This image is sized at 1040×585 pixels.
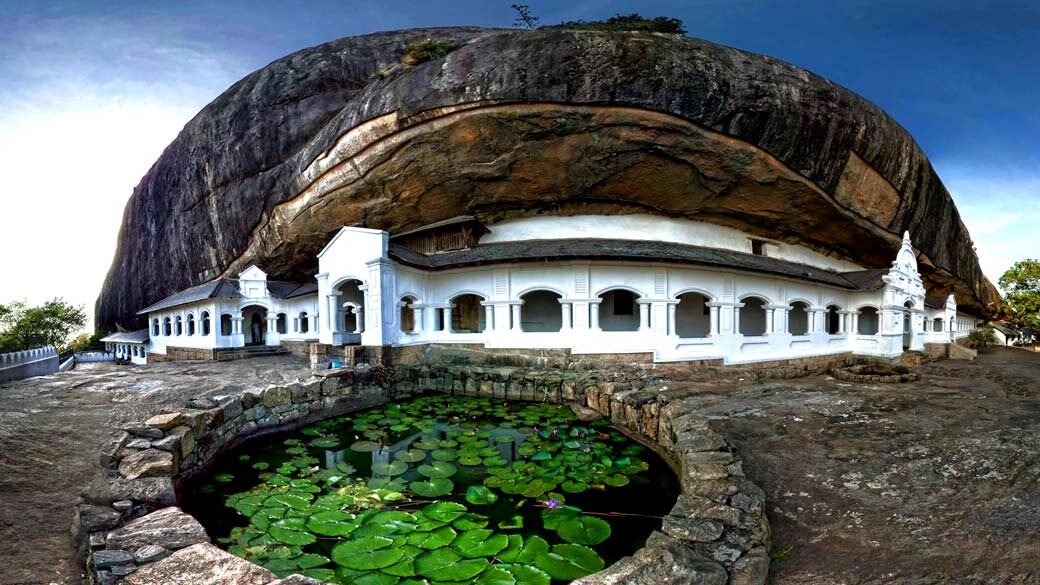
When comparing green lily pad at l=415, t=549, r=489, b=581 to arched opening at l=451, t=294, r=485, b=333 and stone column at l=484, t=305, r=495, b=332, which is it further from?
arched opening at l=451, t=294, r=485, b=333

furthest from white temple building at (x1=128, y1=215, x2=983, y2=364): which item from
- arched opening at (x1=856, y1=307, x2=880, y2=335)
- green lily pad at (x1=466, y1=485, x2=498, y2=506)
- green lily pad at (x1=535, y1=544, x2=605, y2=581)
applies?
green lily pad at (x1=535, y1=544, x2=605, y2=581)

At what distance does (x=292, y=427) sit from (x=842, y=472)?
7.78 metres

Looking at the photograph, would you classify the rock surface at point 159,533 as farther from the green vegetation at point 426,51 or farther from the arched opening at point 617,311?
the green vegetation at point 426,51

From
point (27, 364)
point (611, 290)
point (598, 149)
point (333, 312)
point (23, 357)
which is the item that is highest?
point (598, 149)

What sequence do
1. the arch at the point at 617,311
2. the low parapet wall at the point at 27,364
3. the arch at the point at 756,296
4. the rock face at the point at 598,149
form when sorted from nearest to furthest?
the low parapet wall at the point at 27,364 → the rock face at the point at 598,149 → the arch at the point at 756,296 → the arch at the point at 617,311

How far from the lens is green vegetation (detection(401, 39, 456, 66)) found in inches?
643

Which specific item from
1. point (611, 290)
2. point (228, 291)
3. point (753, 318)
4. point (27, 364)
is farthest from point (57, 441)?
point (753, 318)

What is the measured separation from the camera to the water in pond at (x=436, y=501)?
3398 millimetres

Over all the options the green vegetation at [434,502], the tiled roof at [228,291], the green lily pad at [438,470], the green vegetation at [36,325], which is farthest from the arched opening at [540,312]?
the green vegetation at [36,325]

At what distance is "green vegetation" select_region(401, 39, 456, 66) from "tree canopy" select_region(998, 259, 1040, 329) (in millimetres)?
36191

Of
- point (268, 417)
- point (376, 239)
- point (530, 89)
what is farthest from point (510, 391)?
point (530, 89)

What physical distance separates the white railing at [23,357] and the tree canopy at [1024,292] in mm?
45304

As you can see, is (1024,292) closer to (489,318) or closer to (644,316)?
(644,316)

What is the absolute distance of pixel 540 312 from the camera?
15523 mm
